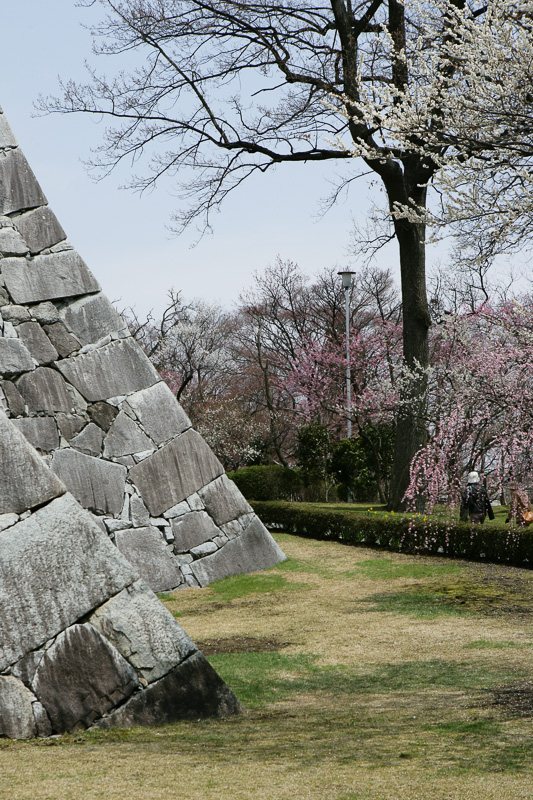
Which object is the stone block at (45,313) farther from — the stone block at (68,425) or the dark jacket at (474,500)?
the dark jacket at (474,500)

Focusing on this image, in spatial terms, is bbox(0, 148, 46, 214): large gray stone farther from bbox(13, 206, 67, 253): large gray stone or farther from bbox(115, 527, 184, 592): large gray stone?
bbox(115, 527, 184, 592): large gray stone

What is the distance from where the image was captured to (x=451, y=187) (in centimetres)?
514

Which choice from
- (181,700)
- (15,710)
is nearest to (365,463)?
(181,700)

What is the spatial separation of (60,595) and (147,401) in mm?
5821

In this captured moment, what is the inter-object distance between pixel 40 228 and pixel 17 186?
0.58 metres

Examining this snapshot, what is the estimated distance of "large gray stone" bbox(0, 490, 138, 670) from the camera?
4.02 metres

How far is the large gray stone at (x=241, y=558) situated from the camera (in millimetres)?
10125

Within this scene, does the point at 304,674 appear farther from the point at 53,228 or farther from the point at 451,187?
the point at 53,228

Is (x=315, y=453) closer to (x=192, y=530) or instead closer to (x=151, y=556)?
(x=192, y=530)

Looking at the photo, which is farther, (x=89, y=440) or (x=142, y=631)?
(x=89, y=440)

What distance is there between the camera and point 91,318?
9648mm

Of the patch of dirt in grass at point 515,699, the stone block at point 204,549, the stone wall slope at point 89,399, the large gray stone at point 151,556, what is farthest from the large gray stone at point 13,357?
the patch of dirt in grass at point 515,699

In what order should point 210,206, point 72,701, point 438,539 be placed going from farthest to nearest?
point 210,206 < point 438,539 < point 72,701

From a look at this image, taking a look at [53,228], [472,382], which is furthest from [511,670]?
[53,228]
